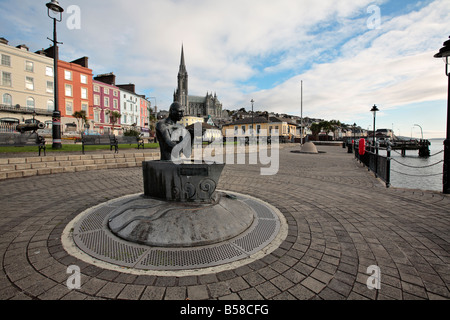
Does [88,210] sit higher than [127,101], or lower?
lower

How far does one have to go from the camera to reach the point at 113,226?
11.5 feet

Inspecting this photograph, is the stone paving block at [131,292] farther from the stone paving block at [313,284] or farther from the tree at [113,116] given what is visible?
the tree at [113,116]

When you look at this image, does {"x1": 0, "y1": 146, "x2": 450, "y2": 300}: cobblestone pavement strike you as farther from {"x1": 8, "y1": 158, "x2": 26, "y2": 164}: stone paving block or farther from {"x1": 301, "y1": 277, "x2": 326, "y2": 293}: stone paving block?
{"x1": 8, "y1": 158, "x2": 26, "y2": 164}: stone paving block

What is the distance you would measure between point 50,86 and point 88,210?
46.8m

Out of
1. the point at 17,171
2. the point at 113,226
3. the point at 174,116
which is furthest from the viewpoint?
the point at 17,171

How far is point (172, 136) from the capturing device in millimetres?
4289

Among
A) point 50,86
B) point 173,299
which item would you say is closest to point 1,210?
point 173,299

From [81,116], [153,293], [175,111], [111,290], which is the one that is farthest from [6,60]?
[153,293]

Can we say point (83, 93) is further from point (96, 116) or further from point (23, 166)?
point (23, 166)

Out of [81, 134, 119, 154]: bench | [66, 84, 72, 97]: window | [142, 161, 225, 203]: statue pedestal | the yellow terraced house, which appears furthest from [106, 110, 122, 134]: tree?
[142, 161, 225, 203]: statue pedestal
